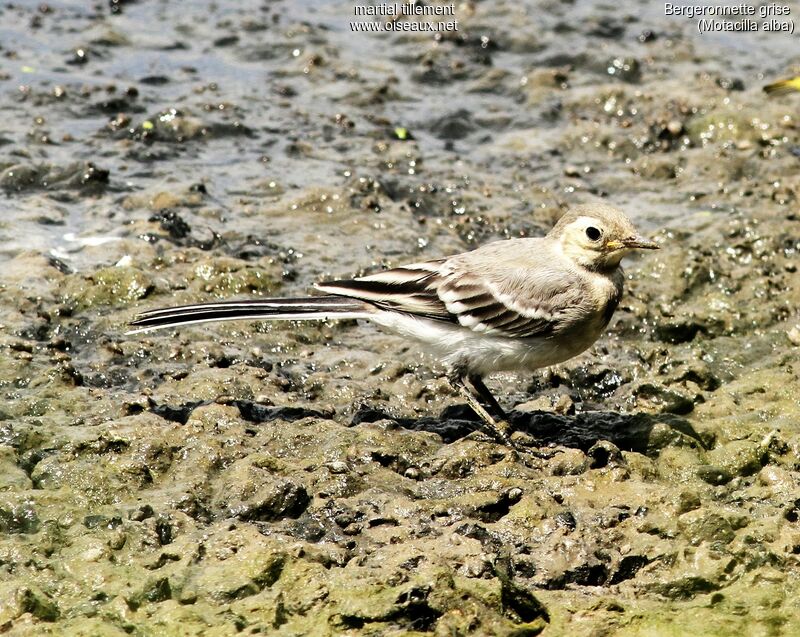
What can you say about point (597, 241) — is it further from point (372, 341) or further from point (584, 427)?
point (372, 341)

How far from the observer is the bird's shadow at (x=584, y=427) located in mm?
7285

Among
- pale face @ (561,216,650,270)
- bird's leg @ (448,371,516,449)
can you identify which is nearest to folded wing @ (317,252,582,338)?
pale face @ (561,216,650,270)

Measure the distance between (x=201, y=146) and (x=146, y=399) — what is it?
15.4 feet

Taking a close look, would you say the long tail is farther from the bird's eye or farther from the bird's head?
the bird's eye

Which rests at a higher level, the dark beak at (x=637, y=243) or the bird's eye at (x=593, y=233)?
the bird's eye at (x=593, y=233)

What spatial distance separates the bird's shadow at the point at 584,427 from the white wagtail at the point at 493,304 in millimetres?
178

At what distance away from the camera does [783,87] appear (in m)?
12.4

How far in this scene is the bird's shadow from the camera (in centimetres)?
729

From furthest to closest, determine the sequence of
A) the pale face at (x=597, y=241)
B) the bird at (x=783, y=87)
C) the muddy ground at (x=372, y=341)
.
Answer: the bird at (x=783, y=87)
the pale face at (x=597, y=241)
the muddy ground at (x=372, y=341)

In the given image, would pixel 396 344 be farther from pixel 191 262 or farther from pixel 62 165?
pixel 62 165

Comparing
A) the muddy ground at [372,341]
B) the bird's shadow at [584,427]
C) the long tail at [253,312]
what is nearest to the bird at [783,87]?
the muddy ground at [372,341]

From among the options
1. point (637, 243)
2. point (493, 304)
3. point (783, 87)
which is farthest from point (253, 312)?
point (783, 87)

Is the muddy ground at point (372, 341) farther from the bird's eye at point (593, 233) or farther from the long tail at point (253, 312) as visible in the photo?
the bird's eye at point (593, 233)

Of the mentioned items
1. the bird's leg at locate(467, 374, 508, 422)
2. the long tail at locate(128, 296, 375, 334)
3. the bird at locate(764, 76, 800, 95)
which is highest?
the bird at locate(764, 76, 800, 95)
